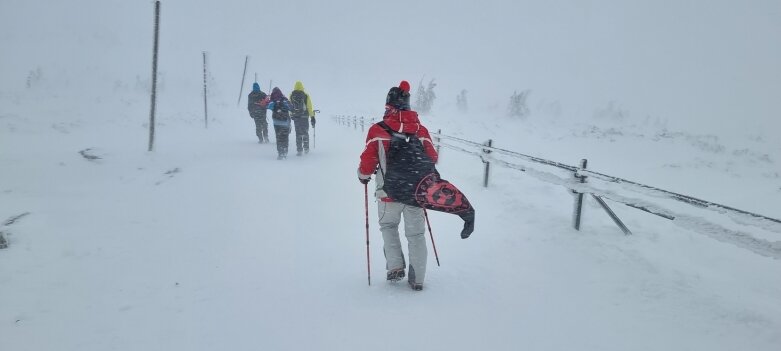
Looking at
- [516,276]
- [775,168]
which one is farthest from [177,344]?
[775,168]

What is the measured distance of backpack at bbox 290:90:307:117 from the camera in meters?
11.6

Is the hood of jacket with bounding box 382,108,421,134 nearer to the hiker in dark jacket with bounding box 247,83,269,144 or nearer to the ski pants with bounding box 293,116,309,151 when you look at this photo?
the ski pants with bounding box 293,116,309,151

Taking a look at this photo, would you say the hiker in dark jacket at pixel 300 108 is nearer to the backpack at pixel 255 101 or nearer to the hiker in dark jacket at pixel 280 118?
the hiker in dark jacket at pixel 280 118

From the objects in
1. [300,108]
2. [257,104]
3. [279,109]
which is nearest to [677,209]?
[300,108]

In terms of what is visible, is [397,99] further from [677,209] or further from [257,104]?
[257,104]

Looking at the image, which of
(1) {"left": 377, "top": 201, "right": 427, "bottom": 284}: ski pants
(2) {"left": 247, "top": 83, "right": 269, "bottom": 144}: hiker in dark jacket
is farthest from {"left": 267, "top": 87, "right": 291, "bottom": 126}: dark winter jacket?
(1) {"left": 377, "top": 201, "right": 427, "bottom": 284}: ski pants

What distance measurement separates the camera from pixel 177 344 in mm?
2871

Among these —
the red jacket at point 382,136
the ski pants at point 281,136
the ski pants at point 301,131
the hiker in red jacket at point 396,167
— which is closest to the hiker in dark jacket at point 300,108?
the ski pants at point 301,131

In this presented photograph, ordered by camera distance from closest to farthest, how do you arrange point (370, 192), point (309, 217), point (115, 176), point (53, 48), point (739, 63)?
point (309, 217) < point (370, 192) < point (115, 176) < point (53, 48) < point (739, 63)

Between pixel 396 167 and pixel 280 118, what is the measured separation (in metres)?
8.78

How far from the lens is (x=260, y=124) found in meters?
14.7

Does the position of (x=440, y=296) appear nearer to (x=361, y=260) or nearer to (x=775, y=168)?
(x=361, y=260)

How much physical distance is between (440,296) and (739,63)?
17734 cm

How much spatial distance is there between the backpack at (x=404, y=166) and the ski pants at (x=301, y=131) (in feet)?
29.6
